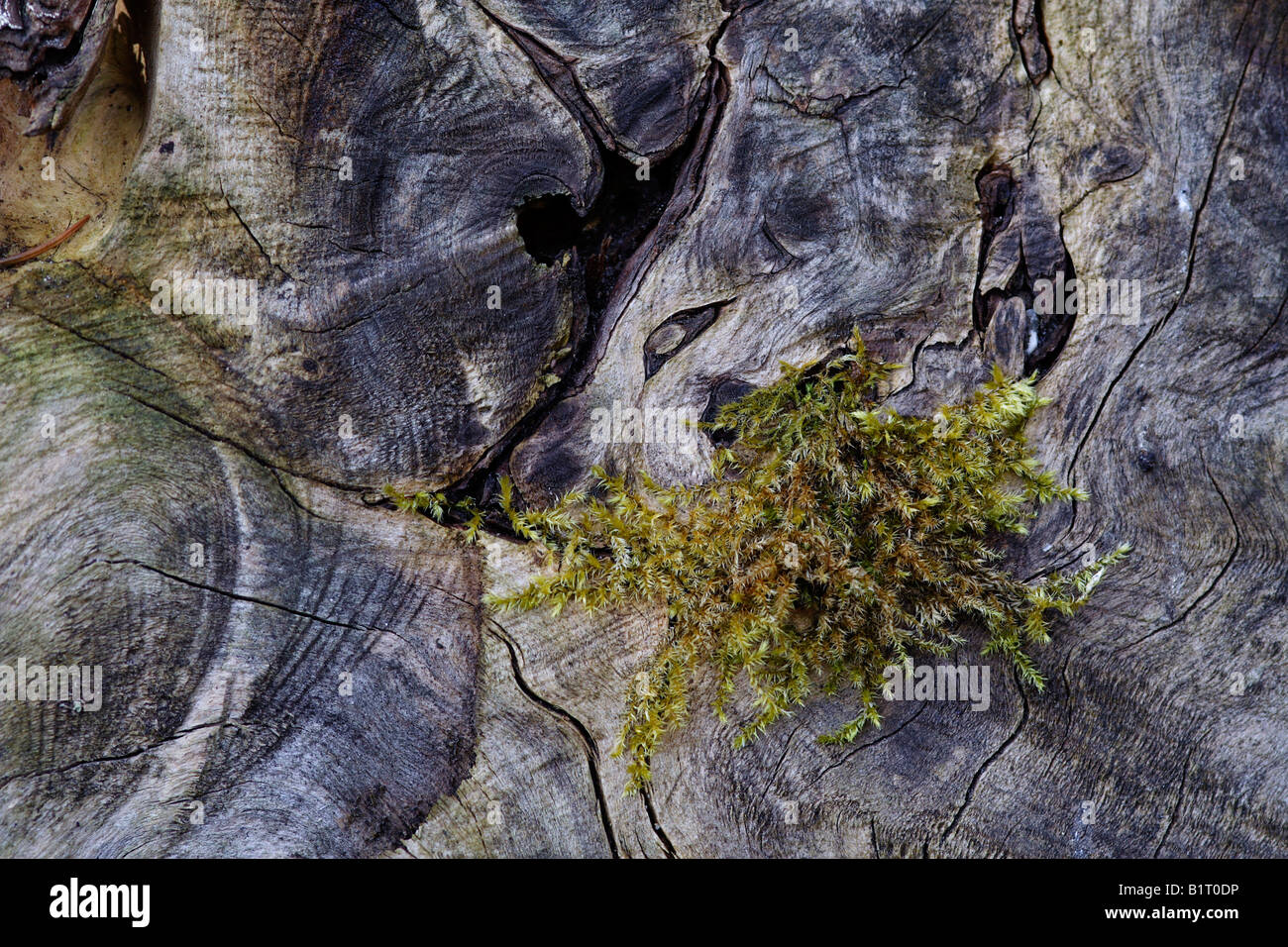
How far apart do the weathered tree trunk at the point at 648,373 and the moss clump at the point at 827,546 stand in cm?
9

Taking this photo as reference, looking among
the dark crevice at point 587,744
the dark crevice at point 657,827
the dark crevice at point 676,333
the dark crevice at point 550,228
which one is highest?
the dark crevice at point 550,228

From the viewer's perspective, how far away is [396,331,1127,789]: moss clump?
216cm

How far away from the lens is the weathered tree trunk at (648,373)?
214cm

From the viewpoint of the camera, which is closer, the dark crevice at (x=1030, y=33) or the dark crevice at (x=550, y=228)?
the dark crevice at (x=1030, y=33)

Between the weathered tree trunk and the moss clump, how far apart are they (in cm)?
9

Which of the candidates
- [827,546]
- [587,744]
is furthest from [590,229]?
[587,744]

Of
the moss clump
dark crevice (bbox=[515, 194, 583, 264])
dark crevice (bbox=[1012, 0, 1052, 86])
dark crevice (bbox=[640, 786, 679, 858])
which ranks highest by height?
dark crevice (bbox=[1012, 0, 1052, 86])

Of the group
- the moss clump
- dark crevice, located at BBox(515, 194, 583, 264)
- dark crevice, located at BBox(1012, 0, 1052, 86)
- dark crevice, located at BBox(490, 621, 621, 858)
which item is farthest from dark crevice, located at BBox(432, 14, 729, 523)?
dark crevice, located at BBox(1012, 0, 1052, 86)

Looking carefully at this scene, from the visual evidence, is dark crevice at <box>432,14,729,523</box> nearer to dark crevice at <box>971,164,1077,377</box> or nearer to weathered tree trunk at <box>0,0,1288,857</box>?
weathered tree trunk at <box>0,0,1288,857</box>

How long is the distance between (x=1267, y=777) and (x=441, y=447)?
9.08 feet

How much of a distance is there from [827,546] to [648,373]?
0.77m

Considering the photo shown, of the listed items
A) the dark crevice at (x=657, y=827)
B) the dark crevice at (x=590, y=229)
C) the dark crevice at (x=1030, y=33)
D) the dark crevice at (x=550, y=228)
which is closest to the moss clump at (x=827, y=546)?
the dark crevice at (x=657, y=827)

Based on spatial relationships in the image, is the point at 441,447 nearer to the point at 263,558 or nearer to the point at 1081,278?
the point at 263,558

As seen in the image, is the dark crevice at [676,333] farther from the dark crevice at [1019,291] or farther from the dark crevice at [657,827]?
the dark crevice at [657,827]
